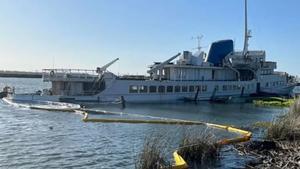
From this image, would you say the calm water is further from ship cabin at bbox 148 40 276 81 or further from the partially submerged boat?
ship cabin at bbox 148 40 276 81

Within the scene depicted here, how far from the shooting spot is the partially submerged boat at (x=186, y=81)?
5878 cm

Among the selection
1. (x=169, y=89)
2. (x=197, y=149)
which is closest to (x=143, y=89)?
(x=169, y=89)

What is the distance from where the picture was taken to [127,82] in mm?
61969

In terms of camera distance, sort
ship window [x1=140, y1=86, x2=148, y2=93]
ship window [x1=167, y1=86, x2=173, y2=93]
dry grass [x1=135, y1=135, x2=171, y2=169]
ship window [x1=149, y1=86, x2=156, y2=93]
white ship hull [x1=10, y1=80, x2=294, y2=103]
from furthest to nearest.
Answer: ship window [x1=167, y1=86, x2=173, y2=93] → ship window [x1=149, y1=86, x2=156, y2=93] → ship window [x1=140, y1=86, x2=148, y2=93] → white ship hull [x1=10, y1=80, x2=294, y2=103] → dry grass [x1=135, y1=135, x2=171, y2=169]

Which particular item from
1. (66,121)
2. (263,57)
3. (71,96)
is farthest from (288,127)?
(263,57)

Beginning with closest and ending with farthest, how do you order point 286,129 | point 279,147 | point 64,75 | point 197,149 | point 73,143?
point 197,149 < point 279,147 < point 286,129 < point 73,143 < point 64,75

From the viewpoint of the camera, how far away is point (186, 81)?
229 feet

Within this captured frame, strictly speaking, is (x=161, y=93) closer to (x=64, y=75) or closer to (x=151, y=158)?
(x=64, y=75)

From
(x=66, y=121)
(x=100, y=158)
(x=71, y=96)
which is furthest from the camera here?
(x=71, y=96)

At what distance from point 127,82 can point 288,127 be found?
1665 inches

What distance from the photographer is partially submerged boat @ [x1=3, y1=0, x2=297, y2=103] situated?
5878 cm

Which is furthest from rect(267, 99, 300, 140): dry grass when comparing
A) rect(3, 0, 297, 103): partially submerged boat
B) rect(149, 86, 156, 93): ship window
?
rect(149, 86, 156, 93): ship window

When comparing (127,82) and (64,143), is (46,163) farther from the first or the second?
(127,82)

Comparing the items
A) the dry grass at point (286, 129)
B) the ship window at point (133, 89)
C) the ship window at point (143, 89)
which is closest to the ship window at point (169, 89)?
the ship window at point (143, 89)
